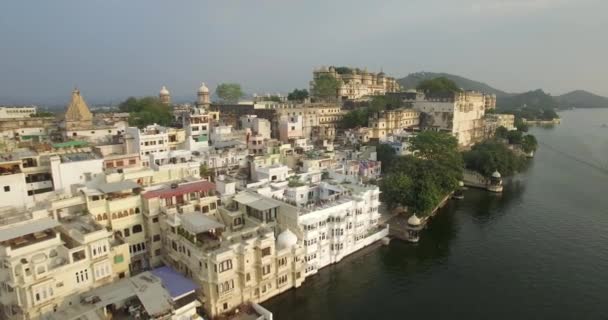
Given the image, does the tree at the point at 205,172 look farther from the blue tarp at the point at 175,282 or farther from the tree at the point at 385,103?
the tree at the point at 385,103

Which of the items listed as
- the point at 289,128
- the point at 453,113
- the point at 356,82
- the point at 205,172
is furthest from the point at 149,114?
the point at 453,113

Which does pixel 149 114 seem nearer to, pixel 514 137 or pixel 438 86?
pixel 514 137

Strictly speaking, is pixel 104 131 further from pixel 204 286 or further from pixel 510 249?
pixel 510 249

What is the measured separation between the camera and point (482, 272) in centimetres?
2855

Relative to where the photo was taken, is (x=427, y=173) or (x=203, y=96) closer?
(x=427, y=173)

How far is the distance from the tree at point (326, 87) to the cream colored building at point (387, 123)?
1922 centimetres

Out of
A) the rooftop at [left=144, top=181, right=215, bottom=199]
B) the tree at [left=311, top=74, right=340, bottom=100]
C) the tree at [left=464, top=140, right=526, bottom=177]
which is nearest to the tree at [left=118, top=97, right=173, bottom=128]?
the rooftop at [left=144, top=181, right=215, bottom=199]

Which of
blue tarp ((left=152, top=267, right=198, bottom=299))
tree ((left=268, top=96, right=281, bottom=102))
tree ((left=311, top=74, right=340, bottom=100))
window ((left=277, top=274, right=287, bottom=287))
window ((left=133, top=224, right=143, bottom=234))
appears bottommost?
window ((left=277, top=274, right=287, bottom=287))

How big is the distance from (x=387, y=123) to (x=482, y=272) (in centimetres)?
3946

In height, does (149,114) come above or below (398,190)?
above

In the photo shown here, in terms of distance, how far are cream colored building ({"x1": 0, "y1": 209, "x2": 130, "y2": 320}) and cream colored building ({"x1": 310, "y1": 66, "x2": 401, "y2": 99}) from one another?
69.8m

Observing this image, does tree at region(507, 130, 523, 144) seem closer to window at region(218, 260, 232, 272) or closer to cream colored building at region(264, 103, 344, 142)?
cream colored building at region(264, 103, 344, 142)

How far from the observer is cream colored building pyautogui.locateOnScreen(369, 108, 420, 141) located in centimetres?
6334

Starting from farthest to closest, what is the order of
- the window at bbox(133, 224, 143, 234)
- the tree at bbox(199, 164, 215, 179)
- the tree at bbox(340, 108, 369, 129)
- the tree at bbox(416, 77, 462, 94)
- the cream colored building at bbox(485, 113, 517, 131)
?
the cream colored building at bbox(485, 113, 517, 131) < the tree at bbox(416, 77, 462, 94) < the tree at bbox(340, 108, 369, 129) < the tree at bbox(199, 164, 215, 179) < the window at bbox(133, 224, 143, 234)
